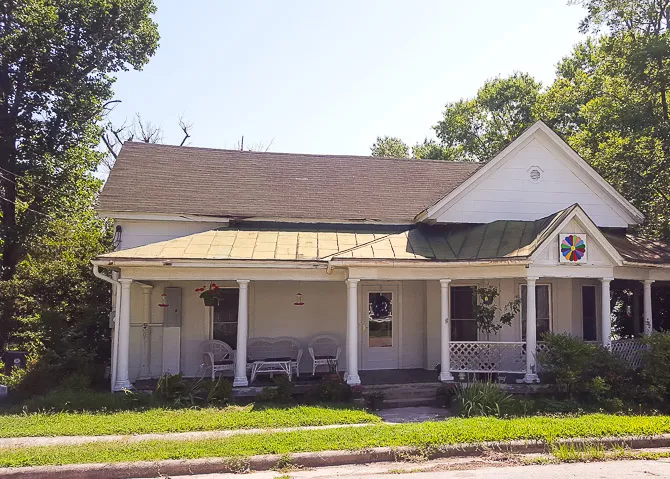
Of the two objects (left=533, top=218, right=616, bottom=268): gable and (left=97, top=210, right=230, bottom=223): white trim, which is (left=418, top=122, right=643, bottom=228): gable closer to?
(left=533, top=218, right=616, bottom=268): gable

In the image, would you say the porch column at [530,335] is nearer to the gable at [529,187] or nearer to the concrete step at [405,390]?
the concrete step at [405,390]

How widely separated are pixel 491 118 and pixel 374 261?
30244mm

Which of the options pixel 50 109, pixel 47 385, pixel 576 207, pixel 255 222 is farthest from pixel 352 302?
pixel 50 109

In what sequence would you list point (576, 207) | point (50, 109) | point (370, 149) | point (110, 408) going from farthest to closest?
point (370, 149) → point (50, 109) → point (576, 207) → point (110, 408)

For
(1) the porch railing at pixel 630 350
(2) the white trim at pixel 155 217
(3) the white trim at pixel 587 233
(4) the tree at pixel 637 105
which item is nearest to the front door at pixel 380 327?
(3) the white trim at pixel 587 233

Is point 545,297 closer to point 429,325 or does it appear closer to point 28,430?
point 429,325

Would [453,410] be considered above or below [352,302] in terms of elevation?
below

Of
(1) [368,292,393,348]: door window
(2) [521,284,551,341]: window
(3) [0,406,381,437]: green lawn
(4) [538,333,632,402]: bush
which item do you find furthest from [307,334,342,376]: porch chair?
(2) [521,284,551,341]: window

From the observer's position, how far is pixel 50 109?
62.6 ft

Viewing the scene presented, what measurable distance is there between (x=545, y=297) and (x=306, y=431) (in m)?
8.18

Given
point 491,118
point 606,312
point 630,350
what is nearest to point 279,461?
point 606,312

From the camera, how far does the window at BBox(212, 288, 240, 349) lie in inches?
526

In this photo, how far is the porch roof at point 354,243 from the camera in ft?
37.5

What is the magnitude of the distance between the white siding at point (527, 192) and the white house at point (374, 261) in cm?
4
